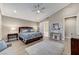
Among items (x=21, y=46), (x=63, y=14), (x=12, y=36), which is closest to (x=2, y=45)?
(x=12, y=36)

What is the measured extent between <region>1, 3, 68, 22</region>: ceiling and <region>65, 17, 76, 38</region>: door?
347mm

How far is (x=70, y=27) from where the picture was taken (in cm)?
217

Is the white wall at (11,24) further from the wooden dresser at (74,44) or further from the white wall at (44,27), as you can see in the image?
the wooden dresser at (74,44)

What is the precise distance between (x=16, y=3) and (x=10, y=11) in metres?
0.22

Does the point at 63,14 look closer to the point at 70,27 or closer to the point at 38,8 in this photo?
the point at 70,27

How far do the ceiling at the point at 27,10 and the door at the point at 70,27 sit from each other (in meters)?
0.35

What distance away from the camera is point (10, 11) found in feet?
6.92

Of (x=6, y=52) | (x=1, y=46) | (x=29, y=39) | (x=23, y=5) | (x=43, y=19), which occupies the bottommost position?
(x=6, y=52)

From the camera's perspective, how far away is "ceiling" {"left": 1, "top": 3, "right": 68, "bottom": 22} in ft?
6.93

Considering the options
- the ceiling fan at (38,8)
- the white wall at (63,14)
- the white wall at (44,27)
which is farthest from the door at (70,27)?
the ceiling fan at (38,8)

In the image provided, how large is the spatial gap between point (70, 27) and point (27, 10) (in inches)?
41.1
